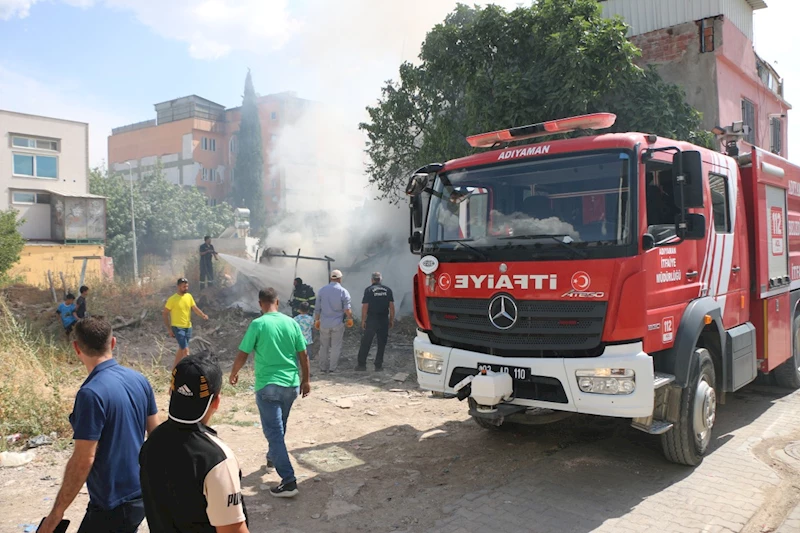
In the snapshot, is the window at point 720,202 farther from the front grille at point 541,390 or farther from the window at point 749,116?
the window at point 749,116

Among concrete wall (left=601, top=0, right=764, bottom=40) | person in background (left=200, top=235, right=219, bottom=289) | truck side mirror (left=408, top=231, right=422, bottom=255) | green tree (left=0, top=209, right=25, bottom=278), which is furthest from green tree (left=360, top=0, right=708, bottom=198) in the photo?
green tree (left=0, top=209, right=25, bottom=278)

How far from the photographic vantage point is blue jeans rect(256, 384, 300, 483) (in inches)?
178

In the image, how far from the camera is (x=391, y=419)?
6.93 m

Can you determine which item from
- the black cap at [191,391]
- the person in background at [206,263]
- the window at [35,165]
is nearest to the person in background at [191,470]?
the black cap at [191,391]

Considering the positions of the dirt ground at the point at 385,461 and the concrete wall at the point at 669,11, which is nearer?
the dirt ground at the point at 385,461

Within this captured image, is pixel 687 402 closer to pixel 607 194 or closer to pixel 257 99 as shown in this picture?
pixel 607 194

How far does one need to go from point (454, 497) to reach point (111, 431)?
2.67 metres

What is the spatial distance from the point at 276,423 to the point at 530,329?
81.1 inches

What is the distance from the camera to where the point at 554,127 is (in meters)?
5.17

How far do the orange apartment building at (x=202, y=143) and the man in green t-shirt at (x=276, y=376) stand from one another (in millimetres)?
50387

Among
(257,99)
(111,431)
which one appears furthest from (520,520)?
(257,99)

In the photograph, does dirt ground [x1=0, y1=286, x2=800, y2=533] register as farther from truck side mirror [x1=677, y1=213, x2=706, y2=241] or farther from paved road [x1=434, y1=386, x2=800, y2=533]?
truck side mirror [x1=677, y1=213, x2=706, y2=241]

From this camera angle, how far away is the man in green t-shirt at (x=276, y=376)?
4523mm

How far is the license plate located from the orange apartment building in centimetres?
5083
